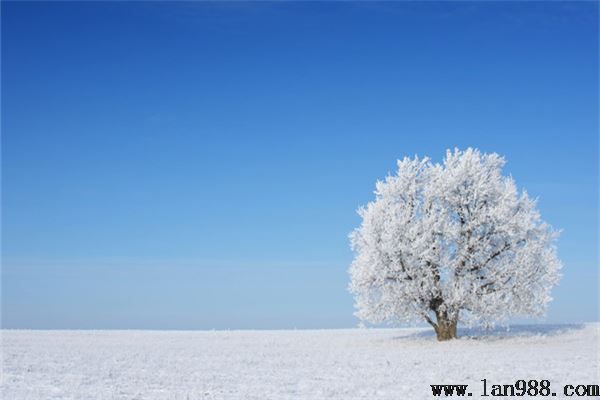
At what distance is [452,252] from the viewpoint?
41.0 metres

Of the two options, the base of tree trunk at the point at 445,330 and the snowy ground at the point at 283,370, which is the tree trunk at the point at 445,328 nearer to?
the base of tree trunk at the point at 445,330

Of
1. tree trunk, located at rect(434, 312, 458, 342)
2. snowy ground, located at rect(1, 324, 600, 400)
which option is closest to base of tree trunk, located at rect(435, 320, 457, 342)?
tree trunk, located at rect(434, 312, 458, 342)

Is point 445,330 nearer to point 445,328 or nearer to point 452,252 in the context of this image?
point 445,328

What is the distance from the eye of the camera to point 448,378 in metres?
22.8

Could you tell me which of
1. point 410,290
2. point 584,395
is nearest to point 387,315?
point 410,290

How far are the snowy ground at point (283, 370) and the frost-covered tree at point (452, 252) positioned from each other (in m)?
2.75

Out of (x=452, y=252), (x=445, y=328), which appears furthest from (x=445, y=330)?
(x=452, y=252)

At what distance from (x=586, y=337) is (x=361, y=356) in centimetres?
2055

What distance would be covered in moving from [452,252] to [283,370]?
19.0 m

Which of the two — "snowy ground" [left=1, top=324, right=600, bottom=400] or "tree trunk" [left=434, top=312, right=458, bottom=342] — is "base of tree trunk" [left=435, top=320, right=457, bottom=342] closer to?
"tree trunk" [left=434, top=312, right=458, bottom=342]

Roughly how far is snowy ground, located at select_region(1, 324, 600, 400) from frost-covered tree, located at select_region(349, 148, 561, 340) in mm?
2751

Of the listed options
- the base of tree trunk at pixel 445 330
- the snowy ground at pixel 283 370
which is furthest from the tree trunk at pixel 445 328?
the snowy ground at pixel 283 370

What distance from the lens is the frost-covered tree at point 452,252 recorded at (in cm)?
3975

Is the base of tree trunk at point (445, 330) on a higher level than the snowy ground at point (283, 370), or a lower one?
higher
